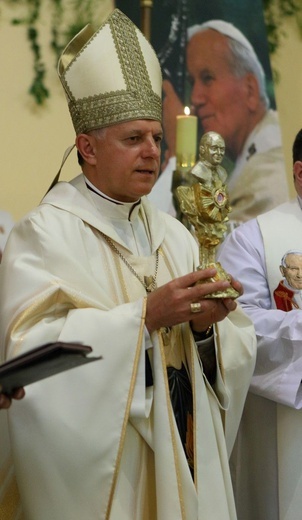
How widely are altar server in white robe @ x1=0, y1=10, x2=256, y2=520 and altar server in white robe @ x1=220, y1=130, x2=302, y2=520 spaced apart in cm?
44

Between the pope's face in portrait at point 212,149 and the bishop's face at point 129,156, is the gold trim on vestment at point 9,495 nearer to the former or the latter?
the bishop's face at point 129,156

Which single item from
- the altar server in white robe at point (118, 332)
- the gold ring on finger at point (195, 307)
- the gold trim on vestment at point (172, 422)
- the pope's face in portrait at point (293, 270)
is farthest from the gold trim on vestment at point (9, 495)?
the pope's face in portrait at point (293, 270)

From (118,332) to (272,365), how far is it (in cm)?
117

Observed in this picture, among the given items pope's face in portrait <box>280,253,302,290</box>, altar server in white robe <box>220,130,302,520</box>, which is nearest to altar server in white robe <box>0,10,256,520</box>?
altar server in white robe <box>220,130,302,520</box>

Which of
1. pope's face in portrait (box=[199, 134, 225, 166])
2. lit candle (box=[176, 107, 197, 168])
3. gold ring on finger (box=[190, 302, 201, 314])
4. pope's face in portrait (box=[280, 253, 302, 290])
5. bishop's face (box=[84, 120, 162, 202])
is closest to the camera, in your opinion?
gold ring on finger (box=[190, 302, 201, 314])

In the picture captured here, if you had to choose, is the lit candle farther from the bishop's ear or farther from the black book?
the black book

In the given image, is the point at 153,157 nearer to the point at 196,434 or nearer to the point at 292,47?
the point at 196,434

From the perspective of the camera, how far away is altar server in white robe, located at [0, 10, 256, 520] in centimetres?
337

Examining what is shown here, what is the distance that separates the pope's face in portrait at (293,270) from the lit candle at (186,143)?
0.61 m

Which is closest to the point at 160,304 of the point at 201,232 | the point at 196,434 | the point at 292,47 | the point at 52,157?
the point at 201,232

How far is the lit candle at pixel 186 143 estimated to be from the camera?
454 centimetres

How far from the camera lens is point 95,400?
3377mm

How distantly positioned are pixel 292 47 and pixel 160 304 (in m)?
3.65

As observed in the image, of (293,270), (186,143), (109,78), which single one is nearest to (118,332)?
(109,78)
